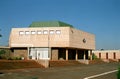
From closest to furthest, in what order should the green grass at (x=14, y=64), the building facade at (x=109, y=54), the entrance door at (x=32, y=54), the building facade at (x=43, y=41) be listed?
1. the green grass at (x=14, y=64)
2. the building facade at (x=43, y=41)
3. the entrance door at (x=32, y=54)
4. the building facade at (x=109, y=54)

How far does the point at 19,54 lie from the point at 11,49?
2.29m

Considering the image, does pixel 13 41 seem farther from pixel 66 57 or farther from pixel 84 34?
pixel 84 34

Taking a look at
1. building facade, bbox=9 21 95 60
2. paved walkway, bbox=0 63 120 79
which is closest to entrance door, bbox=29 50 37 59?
building facade, bbox=9 21 95 60

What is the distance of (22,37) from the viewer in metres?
56.2

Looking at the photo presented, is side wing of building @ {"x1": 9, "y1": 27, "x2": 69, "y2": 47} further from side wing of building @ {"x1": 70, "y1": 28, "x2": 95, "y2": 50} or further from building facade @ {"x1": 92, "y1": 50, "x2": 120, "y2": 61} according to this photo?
building facade @ {"x1": 92, "y1": 50, "x2": 120, "y2": 61}

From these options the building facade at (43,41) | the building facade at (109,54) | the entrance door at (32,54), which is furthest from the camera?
the building facade at (109,54)

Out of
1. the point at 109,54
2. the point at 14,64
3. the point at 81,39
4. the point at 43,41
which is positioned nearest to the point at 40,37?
the point at 43,41

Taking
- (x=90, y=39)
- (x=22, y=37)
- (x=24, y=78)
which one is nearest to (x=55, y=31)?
(x=22, y=37)

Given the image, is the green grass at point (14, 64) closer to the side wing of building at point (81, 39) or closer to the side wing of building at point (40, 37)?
the side wing of building at point (40, 37)

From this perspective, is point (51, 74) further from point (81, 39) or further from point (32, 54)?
point (81, 39)

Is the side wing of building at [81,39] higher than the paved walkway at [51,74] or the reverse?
higher

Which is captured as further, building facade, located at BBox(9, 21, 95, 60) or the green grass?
building facade, located at BBox(9, 21, 95, 60)

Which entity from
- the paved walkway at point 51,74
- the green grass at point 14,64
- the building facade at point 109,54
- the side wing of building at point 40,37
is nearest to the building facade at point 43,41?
the side wing of building at point 40,37

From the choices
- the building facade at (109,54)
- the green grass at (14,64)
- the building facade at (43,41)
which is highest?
the building facade at (43,41)
